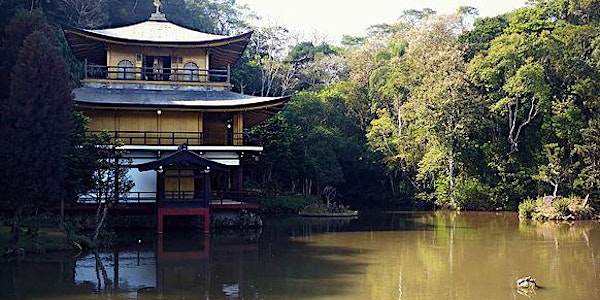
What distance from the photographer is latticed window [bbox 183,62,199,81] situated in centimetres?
2683

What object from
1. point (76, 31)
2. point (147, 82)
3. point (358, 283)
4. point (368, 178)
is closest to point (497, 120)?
point (368, 178)

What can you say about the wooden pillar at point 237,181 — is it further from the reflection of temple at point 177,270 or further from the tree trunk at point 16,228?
the tree trunk at point 16,228

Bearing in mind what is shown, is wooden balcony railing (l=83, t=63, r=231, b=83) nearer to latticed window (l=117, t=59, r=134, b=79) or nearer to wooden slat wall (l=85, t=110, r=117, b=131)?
latticed window (l=117, t=59, r=134, b=79)

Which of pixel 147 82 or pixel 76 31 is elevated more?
pixel 76 31

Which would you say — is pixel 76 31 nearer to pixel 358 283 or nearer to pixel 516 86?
pixel 358 283

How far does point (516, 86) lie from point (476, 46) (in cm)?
554

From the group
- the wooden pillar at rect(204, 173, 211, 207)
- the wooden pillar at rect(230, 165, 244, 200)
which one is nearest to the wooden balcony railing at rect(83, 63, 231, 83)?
the wooden pillar at rect(230, 165, 244, 200)

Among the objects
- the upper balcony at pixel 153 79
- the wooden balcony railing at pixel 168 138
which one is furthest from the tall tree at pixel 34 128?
the upper balcony at pixel 153 79

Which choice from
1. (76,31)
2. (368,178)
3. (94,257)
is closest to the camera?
(94,257)

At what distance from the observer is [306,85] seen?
54.7m

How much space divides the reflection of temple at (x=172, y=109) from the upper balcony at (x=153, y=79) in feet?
0.13

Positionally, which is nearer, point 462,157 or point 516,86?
point 516,86

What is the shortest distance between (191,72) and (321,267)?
14154 millimetres

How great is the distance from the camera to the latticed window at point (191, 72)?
26.8 metres
